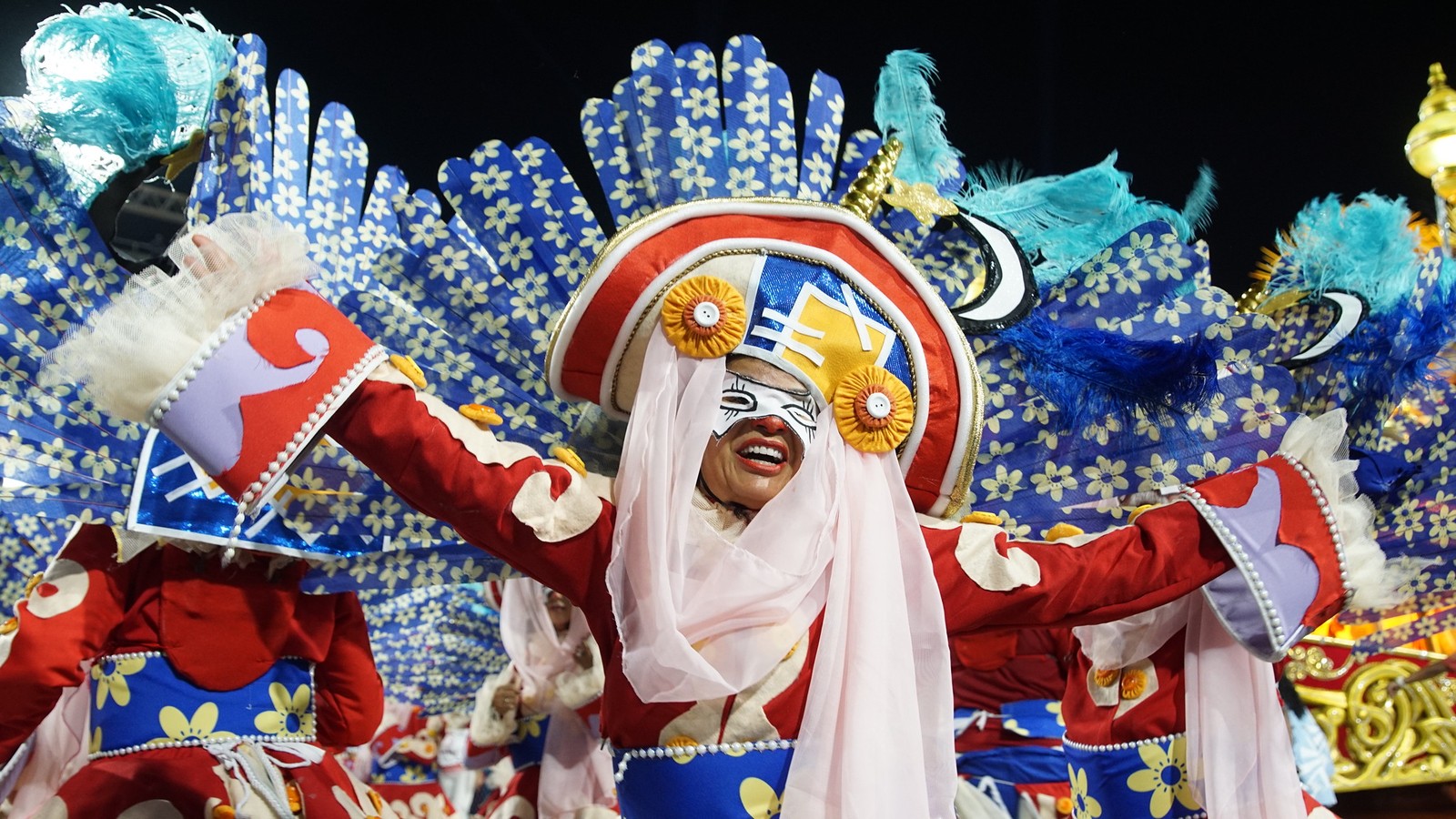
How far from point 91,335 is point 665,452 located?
28.5 inches

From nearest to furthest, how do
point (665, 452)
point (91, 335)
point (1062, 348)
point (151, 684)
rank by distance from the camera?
point (91, 335)
point (665, 452)
point (1062, 348)
point (151, 684)

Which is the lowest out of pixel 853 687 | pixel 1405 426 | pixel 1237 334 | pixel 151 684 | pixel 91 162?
pixel 151 684

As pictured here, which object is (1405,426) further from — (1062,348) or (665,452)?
(665,452)

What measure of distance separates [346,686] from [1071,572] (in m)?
1.36

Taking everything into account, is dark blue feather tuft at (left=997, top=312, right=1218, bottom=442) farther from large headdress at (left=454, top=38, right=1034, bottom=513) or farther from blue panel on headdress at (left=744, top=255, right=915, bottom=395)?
blue panel on headdress at (left=744, top=255, right=915, bottom=395)

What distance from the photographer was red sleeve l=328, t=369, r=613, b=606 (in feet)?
5.54

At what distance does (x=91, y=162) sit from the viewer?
2217 mm

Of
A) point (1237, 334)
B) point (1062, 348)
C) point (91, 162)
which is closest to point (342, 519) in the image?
point (91, 162)

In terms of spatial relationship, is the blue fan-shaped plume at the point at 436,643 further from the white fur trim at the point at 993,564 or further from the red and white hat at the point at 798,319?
the white fur trim at the point at 993,564

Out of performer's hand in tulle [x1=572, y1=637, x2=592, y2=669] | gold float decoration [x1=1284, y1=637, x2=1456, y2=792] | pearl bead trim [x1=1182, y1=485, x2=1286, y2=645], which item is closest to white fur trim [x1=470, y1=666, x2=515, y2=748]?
performer's hand in tulle [x1=572, y1=637, x2=592, y2=669]

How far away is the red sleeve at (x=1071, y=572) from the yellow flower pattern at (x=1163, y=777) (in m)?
0.42

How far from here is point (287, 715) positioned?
2.28 meters

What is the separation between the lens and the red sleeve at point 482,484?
169 cm

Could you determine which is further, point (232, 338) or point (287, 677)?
point (287, 677)
